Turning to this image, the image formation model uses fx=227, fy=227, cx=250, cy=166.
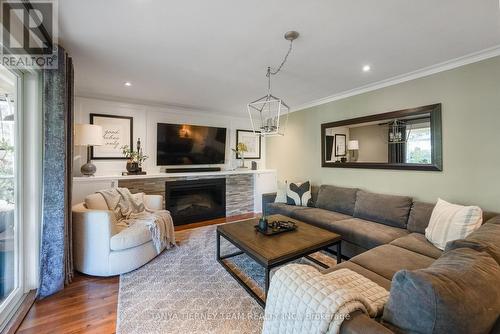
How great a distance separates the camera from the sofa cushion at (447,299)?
799 mm

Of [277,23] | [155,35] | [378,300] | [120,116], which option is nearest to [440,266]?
[378,300]

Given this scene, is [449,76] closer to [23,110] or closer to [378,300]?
[378,300]

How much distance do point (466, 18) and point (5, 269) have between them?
14.2 ft

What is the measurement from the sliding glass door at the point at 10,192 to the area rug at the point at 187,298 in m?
0.84

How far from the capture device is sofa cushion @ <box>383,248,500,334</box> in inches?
31.4

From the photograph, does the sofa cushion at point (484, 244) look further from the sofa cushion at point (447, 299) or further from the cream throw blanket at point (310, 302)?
the cream throw blanket at point (310, 302)

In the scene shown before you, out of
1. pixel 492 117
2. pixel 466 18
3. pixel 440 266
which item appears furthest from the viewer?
pixel 492 117

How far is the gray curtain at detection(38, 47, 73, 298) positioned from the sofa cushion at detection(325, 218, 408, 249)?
2998mm

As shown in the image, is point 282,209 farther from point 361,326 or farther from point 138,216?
point 361,326

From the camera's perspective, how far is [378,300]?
123 cm

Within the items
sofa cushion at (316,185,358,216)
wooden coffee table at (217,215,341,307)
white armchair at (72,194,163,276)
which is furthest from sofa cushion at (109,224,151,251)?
sofa cushion at (316,185,358,216)

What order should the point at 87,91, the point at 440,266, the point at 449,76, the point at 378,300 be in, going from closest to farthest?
1. the point at 440,266
2. the point at 378,300
3. the point at 449,76
4. the point at 87,91

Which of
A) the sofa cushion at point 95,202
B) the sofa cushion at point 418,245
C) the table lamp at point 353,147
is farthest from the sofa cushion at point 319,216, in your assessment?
the sofa cushion at point 95,202

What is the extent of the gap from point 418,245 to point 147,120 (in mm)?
4432
